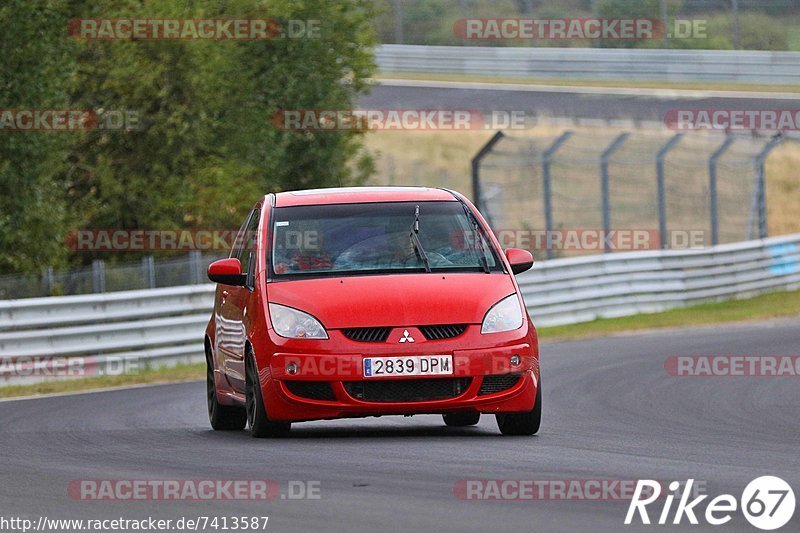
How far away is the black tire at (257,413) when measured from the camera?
32.0 ft

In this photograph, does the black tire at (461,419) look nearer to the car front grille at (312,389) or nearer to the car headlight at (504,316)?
the car headlight at (504,316)

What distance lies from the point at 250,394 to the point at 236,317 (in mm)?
706

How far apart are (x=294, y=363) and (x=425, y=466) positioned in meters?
1.64

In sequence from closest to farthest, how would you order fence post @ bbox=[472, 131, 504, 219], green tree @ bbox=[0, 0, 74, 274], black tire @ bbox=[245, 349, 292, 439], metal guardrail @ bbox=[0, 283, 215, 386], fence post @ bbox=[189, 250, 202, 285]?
black tire @ bbox=[245, 349, 292, 439] → metal guardrail @ bbox=[0, 283, 215, 386] → fence post @ bbox=[189, 250, 202, 285] → green tree @ bbox=[0, 0, 74, 274] → fence post @ bbox=[472, 131, 504, 219]

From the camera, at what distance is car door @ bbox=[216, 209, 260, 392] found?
10438 mm

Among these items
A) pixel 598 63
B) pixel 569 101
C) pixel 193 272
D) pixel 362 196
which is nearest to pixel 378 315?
pixel 362 196

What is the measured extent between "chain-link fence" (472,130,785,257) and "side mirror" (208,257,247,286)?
13453mm

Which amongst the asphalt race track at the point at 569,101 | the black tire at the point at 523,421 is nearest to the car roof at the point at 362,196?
the black tire at the point at 523,421

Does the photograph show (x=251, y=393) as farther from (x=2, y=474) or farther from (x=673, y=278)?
(x=673, y=278)

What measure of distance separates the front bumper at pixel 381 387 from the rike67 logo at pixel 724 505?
7.46 feet

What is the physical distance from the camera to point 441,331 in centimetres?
945

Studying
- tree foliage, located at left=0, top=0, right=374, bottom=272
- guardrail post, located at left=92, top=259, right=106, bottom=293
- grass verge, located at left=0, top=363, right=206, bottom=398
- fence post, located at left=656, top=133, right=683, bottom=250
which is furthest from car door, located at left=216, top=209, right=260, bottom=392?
fence post, located at left=656, top=133, right=683, bottom=250

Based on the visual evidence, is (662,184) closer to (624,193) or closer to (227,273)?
(624,193)

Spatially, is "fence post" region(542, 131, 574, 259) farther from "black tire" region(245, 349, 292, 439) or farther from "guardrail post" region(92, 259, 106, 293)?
"black tire" region(245, 349, 292, 439)
